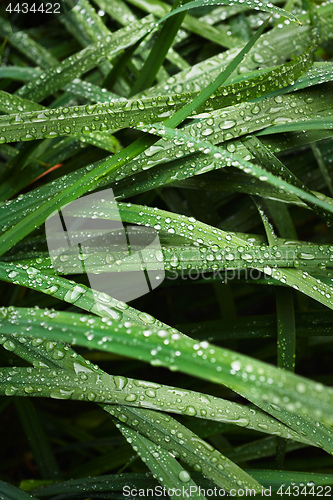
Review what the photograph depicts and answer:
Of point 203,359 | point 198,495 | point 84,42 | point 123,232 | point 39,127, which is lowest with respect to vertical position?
point 198,495

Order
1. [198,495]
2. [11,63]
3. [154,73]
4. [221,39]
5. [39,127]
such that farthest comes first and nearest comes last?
[11,63]
[221,39]
[154,73]
[39,127]
[198,495]

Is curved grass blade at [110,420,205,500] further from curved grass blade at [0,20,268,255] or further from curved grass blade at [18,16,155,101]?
curved grass blade at [18,16,155,101]

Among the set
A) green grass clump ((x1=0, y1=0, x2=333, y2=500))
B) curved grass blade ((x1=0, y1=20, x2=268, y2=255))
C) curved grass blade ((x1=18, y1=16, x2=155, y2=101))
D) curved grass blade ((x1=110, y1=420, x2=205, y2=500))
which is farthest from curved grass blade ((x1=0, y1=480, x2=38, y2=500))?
curved grass blade ((x1=18, y1=16, x2=155, y2=101))

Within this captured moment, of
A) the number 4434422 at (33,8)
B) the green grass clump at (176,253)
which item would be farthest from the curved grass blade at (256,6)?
the number 4434422 at (33,8)

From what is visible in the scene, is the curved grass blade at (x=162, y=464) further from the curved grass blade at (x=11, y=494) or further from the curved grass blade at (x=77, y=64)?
the curved grass blade at (x=77, y=64)

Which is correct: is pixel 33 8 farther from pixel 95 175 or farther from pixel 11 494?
pixel 11 494

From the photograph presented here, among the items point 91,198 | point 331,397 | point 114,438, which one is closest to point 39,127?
point 91,198

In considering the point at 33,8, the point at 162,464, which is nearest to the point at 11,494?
the point at 162,464

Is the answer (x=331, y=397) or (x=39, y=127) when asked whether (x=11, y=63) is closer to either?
(x=39, y=127)
